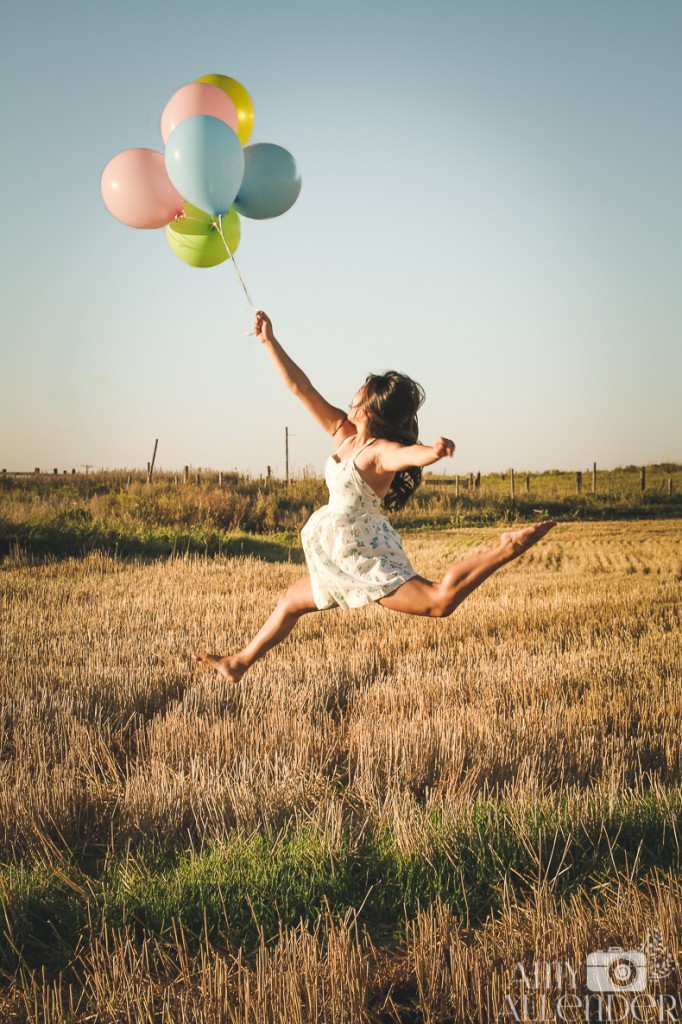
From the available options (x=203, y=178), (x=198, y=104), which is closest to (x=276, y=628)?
(x=203, y=178)

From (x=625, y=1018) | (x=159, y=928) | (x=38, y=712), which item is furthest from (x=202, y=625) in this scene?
(x=625, y=1018)

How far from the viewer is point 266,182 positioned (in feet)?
18.0

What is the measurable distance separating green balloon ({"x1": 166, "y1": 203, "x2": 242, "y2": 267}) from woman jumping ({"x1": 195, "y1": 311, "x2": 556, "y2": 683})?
2049 mm

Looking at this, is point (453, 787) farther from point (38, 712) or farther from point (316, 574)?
point (38, 712)

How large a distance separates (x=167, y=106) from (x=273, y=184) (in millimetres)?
900

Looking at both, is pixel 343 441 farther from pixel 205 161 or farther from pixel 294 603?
pixel 205 161

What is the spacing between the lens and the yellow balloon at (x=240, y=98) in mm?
5660

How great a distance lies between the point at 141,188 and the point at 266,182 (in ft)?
2.92

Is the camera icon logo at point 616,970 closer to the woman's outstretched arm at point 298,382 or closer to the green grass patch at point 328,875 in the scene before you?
the green grass patch at point 328,875

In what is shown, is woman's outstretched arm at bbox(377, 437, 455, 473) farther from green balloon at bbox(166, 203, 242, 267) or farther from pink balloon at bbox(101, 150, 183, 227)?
pink balloon at bbox(101, 150, 183, 227)

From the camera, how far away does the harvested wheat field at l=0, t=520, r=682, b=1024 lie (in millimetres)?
2195

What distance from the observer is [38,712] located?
15.1ft

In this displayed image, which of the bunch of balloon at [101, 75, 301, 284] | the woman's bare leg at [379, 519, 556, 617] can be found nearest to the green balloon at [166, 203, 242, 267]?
the bunch of balloon at [101, 75, 301, 284]

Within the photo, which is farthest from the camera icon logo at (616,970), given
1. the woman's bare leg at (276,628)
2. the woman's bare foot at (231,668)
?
the woman's bare foot at (231,668)
